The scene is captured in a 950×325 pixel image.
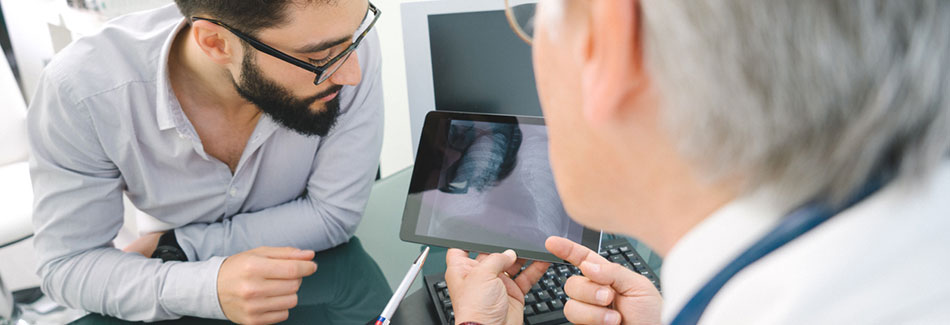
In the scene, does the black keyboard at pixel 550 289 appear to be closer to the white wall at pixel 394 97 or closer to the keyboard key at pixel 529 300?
the keyboard key at pixel 529 300

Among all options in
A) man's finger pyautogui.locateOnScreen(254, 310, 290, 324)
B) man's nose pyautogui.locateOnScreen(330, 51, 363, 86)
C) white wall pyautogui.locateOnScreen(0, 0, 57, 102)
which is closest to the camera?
man's finger pyautogui.locateOnScreen(254, 310, 290, 324)

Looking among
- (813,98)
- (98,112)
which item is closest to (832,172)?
(813,98)

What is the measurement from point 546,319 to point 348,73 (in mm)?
574

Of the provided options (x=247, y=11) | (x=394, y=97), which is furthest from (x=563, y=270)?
(x=394, y=97)

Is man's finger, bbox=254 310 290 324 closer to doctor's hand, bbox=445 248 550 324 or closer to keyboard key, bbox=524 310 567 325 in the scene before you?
doctor's hand, bbox=445 248 550 324

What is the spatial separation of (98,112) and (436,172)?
604mm

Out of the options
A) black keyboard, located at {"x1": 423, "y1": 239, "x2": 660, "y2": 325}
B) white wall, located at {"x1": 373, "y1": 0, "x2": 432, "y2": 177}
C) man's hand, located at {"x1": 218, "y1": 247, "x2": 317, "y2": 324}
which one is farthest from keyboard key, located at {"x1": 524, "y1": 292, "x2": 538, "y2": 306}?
white wall, located at {"x1": 373, "y1": 0, "x2": 432, "y2": 177}

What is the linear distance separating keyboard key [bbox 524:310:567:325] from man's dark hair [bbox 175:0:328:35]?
2.00 feet

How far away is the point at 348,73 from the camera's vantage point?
3.48ft

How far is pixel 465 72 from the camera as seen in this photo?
1081 mm

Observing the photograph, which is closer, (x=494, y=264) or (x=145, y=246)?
(x=494, y=264)

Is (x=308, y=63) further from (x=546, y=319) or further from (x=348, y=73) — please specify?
(x=546, y=319)

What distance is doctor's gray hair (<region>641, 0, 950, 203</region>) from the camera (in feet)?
1.01

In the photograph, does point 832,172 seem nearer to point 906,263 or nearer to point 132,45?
point 906,263
